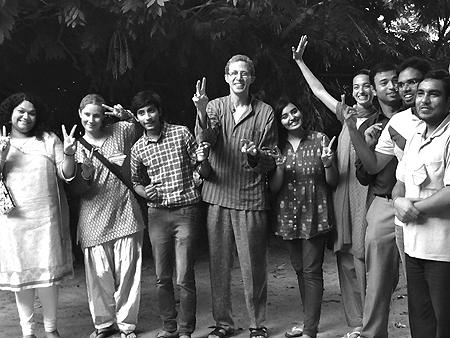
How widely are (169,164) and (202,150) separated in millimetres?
334

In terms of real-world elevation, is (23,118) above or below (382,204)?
above

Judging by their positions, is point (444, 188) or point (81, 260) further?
point (81, 260)

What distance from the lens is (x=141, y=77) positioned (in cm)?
618

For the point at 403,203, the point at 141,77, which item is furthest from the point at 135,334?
the point at 141,77

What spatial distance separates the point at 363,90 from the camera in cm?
405

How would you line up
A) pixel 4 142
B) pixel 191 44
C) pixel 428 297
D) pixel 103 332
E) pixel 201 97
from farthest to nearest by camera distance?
pixel 191 44
pixel 103 332
pixel 4 142
pixel 201 97
pixel 428 297

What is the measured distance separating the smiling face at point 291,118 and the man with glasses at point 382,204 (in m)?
0.56

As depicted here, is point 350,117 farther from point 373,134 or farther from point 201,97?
point 201,97

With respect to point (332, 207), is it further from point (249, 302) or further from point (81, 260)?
point (81, 260)

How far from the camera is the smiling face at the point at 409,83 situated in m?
3.46

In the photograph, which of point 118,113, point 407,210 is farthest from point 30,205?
point 407,210

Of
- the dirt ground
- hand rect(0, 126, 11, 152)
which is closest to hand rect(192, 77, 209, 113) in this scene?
hand rect(0, 126, 11, 152)

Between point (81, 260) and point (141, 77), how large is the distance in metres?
2.38

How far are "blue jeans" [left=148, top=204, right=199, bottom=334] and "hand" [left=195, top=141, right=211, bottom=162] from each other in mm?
427
